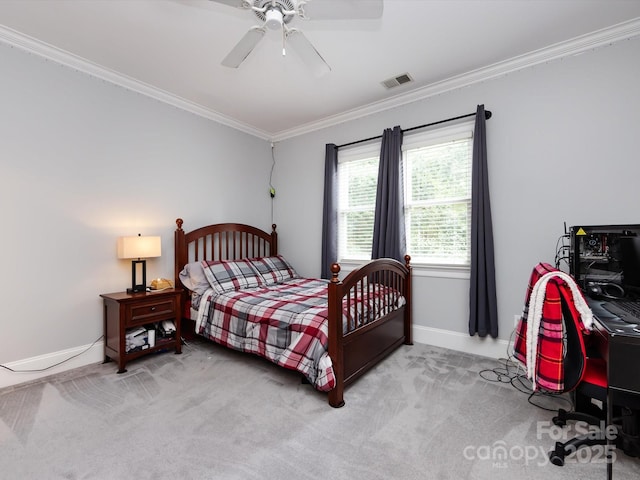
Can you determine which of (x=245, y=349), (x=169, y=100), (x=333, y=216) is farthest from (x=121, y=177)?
(x=333, y=216)

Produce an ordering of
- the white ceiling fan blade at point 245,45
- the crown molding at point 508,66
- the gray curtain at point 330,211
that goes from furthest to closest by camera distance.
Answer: the gray curtain at point 330,211 < the crown molding at point 508,66 < the white ceiling fan blade at point 245,45

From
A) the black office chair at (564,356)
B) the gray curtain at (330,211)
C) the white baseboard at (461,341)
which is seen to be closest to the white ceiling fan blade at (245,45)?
the gray curtain at (330,211)

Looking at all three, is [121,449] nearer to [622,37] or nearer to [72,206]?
[72,206]

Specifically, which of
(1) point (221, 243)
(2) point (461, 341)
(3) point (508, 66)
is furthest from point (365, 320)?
(3) point (508, 66)

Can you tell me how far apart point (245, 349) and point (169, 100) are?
2770 millimetres

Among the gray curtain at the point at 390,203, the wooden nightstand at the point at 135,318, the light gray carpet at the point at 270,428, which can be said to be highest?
the gray curtain at the point at 390,203

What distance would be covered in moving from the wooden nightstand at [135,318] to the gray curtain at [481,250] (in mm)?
2825

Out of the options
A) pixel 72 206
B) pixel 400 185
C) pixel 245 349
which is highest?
pixel 400 185

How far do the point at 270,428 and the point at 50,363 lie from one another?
2064 millimetres

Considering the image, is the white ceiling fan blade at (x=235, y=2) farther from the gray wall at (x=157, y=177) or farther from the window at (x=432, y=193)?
the window at (x=432, y=193)

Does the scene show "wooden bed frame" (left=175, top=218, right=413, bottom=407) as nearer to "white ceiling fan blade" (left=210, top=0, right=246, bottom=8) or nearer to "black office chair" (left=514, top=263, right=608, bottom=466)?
"black office chair" (left=514, top=263, right=608, bottom=466)

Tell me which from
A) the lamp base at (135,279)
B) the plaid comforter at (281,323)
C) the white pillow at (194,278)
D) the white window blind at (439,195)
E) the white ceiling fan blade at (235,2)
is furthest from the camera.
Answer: the white pillow at (194,278)

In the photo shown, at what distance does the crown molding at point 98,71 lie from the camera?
235 cm

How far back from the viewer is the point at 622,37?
90.2 inches
